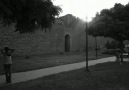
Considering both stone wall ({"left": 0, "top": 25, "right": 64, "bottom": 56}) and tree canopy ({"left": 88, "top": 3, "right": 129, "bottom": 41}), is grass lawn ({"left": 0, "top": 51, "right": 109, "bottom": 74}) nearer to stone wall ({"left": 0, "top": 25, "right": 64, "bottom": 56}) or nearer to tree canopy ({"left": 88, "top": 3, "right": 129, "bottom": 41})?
stone wall ({"left": 0, "top": 25, "right": 64, "bottom": 56})

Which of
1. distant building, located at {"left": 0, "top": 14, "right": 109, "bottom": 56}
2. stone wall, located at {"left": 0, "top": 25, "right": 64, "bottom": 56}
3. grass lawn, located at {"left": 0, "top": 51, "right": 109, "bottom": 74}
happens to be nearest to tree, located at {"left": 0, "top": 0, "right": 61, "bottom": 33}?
grass lawn, located at {"left": 0, "top": 51, "right": 109, "bottom": 74}

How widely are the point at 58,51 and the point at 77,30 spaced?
8312 mm

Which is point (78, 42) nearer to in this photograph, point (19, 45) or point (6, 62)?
point (19, 45)

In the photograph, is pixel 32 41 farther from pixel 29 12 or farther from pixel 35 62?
pixel 29 12

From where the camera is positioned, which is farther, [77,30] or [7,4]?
[77,30]

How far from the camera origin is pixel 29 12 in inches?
209

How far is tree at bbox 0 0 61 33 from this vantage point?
4869 millimetres

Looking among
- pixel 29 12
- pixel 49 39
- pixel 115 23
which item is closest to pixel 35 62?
pixel 115 23

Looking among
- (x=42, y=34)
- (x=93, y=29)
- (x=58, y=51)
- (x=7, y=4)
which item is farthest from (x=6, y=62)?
(x=58, y=51)

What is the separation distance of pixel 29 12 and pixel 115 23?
949 cm

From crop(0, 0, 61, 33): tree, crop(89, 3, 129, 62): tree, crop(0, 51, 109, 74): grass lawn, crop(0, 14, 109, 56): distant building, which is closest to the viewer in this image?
crop(0, 0, 61, 33): tree

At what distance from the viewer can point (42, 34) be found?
85.9 feet

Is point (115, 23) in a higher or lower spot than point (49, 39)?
higher

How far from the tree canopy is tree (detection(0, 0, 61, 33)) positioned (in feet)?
26.9
